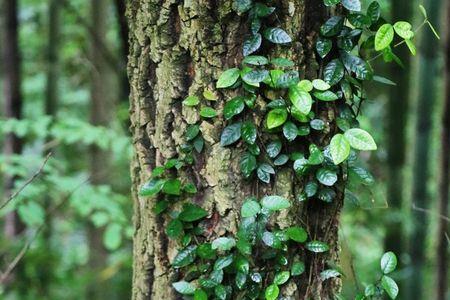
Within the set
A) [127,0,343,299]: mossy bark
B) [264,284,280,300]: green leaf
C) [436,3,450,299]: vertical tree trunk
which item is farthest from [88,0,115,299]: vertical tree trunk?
[264,284,280,300]: green leaf

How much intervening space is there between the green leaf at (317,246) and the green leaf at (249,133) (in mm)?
277

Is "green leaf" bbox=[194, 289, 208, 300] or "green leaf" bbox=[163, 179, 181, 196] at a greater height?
"green leaf" bbox=[163, 179, 181, 196]

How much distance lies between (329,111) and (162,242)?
527mm

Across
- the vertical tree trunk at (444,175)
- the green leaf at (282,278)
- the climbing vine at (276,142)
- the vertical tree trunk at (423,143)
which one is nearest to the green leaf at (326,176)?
the climbing vine at (276,142)

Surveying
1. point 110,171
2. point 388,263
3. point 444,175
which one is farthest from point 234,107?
point 110,171

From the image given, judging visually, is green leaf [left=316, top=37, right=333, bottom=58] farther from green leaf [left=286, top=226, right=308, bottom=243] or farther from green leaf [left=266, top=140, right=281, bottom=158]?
green leaf [left=286, top=226, right=308, bottom=243]

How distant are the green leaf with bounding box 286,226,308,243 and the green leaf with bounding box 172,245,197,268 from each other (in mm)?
234

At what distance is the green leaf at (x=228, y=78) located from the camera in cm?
129

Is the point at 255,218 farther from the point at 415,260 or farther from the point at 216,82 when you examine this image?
the point at 415,260

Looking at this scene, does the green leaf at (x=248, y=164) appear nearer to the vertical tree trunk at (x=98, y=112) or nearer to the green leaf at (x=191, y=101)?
the green leaf at (x=191, y=101)

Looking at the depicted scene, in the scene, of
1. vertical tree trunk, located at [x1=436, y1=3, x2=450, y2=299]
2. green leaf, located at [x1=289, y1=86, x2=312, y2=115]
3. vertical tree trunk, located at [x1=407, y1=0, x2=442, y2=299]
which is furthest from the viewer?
vertical tree trunk, located at [x1=407, y1=0, x2=442, y2=299]

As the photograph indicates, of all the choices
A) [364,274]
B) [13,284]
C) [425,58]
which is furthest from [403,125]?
[13,284]

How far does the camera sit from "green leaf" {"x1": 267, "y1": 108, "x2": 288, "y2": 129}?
4.23 feet

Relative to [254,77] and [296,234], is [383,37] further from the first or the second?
[296,234]
